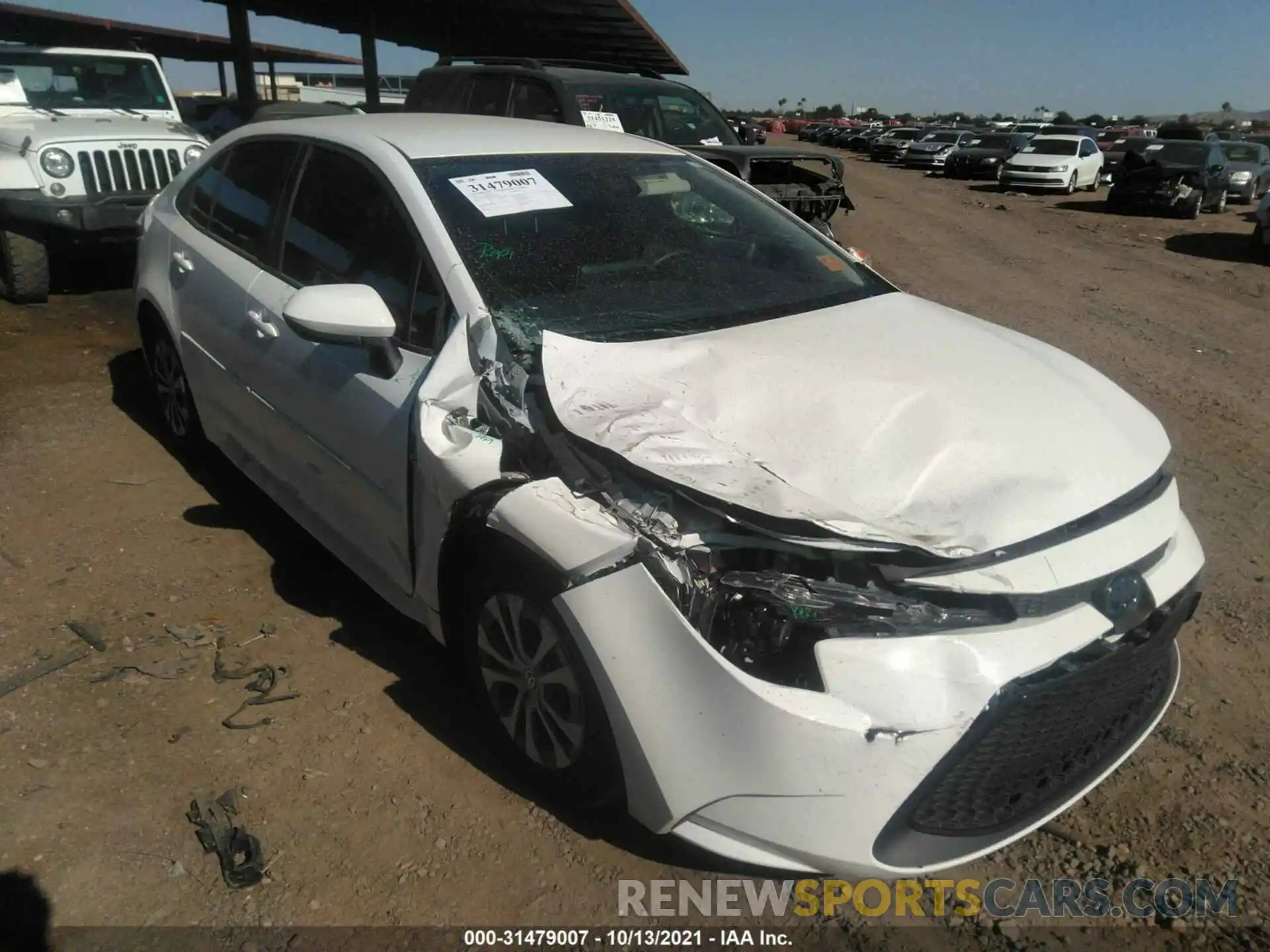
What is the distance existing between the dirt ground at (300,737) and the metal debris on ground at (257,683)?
3 centimetres

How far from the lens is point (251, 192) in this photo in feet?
12.3

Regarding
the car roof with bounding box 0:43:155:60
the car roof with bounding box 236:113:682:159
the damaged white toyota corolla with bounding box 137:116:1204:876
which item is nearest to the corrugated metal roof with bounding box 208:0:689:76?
the car roof with bounding box 0:43:155:60

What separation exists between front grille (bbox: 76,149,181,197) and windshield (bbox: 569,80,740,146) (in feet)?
11.3

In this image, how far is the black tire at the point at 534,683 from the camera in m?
2.19

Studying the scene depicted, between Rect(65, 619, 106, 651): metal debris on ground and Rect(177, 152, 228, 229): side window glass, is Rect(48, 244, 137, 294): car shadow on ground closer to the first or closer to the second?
Rect(177, 152, 228, 229): side window glass

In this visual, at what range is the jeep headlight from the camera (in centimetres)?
712

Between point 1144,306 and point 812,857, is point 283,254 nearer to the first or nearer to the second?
point 812,857

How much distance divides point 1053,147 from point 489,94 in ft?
62.6

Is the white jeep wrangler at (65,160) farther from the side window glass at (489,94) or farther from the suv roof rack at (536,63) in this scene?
the suv roof rack at (536,63)

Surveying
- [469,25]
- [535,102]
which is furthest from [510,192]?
[469,25]

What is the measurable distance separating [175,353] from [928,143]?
32.7 m

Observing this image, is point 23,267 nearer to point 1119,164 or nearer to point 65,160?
point 65,160

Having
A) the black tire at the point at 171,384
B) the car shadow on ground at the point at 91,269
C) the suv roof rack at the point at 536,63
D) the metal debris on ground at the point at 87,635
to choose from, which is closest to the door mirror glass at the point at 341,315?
the metal debris on ground at the point at 87,635

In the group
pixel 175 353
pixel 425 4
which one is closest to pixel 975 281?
pixel 175 353
